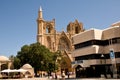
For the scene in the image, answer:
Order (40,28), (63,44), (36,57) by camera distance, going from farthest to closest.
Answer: (63,44), (40,28), (36,57)

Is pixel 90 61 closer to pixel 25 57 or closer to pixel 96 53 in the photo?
pixel 96 53

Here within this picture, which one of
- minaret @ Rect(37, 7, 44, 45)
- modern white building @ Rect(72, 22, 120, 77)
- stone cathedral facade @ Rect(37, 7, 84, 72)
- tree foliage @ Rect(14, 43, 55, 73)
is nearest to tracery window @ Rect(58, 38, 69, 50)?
stone cathedral facade @ Rect(37, 7, 84, 72)

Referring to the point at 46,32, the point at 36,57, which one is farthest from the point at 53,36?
the point at 36,57

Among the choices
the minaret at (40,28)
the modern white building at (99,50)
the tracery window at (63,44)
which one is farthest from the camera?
the tracery window at (63,44)

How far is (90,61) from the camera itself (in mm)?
61188

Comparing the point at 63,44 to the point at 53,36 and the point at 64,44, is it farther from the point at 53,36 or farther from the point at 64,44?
the point at 53,36

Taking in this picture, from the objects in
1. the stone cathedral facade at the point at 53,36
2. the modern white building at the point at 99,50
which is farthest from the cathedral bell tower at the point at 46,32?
the modern white building at the point at 99,50

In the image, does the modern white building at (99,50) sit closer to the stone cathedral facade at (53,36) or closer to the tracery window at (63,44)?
the stone cathedral facade at (53,36)

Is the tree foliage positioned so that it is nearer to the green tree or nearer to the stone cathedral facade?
the green tree

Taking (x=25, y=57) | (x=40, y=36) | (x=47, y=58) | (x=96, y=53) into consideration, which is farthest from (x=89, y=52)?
(x=40, y=36)

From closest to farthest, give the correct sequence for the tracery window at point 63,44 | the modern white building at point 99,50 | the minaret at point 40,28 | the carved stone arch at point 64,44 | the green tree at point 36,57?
the modern white building at point 99,50, the green tree at point 36,57, the minaret at point 40,28, the carved stone arch at point 64,44, the tracery window at point 63,44

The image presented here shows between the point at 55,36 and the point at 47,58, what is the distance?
31116 millimetres

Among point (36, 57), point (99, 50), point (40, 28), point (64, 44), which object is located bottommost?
point (36, 57)

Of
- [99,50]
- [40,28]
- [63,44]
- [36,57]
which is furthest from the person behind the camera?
[63,44]
